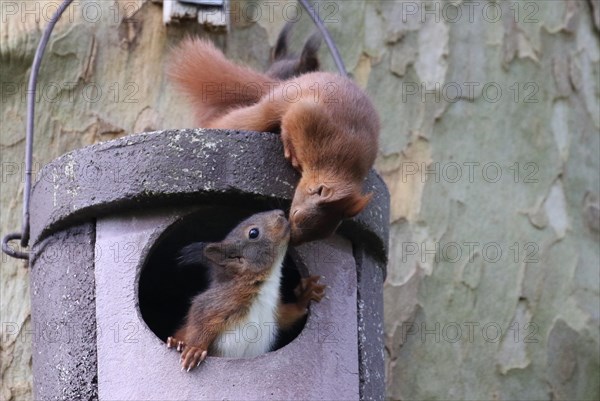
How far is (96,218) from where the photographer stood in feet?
9.16

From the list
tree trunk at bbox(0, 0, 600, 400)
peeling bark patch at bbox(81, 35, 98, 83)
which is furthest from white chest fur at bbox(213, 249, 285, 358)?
peeling bark patch at bbox(81, 35, 98, 83)

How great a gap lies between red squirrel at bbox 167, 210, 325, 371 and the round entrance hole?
56mm

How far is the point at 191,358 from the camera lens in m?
2.61

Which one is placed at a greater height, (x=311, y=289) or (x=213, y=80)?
(x=213, y=80)

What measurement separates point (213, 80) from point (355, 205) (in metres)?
0.81

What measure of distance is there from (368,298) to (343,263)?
115 millimetres

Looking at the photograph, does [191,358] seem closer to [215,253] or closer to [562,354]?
[215,253]

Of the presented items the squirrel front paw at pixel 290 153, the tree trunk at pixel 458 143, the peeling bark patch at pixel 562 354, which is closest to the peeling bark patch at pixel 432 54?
the tree trunk at pixel 458 143

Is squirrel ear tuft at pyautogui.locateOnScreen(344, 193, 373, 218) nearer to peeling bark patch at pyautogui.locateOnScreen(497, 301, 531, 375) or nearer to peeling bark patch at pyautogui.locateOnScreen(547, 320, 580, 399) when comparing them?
peeling bark patch at pyautogui.locateOnScreen(497, 301, 531, 375)

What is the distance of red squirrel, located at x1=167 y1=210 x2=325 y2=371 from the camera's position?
2.79 metres

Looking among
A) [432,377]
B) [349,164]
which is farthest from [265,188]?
[432,377]

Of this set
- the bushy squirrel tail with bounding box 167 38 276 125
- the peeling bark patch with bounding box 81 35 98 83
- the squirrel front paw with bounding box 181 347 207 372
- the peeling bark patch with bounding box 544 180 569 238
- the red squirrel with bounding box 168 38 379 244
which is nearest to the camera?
the squirrel front paw with bounding box 181 347 207 372

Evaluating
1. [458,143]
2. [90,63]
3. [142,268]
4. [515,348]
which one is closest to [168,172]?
[142,268]

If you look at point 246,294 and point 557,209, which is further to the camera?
point 557,209
